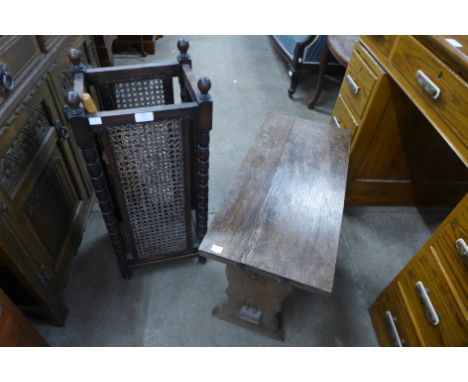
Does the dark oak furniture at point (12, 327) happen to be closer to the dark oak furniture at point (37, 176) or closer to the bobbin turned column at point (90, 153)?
the dark oak furniture at point (37, 176)

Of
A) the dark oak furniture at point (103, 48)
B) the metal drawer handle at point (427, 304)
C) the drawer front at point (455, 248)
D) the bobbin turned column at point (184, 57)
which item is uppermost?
the bobbin turned column at point (184, 57)

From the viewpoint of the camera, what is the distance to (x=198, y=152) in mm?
1104

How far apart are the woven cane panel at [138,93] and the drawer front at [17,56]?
11.1 inches

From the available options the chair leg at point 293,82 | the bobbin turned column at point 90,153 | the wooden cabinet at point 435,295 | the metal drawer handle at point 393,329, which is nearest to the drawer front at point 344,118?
the wooden cabinet at point 435,295

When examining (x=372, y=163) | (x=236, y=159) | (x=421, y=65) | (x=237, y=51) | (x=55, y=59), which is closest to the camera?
(x=421, y=65)

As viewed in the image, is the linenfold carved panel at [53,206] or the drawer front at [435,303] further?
the linenfold carved panel at [53,206]

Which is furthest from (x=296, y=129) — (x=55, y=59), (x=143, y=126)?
(x=55, y=59)

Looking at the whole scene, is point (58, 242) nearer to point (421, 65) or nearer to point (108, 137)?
point (108, 137)

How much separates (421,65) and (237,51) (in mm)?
2875

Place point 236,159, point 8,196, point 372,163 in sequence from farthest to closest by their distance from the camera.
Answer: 1. point 236,159
2. point 372,163
3. point 8,196

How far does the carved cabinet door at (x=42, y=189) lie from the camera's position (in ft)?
3.25

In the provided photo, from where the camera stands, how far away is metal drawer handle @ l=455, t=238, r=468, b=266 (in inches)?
34.0

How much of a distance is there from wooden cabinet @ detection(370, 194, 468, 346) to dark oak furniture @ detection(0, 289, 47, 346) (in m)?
1.20

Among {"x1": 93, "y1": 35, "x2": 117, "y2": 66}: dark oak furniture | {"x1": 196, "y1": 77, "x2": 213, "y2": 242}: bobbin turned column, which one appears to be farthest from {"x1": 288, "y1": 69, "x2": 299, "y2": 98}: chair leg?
{"x1": 196, "y1": 77, "x2": 213, "y2": 242}: bobbin turned column
